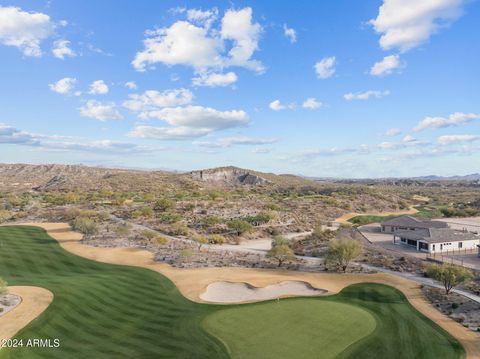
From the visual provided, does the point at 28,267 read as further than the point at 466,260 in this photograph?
No

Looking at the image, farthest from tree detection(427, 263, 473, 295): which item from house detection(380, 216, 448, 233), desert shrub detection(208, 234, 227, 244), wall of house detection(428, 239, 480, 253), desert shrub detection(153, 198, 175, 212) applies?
desert shrub detection(153, 198, 175, 212)

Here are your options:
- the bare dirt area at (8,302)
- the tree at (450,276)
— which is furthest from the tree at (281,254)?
the bare dirt area at (8,302)

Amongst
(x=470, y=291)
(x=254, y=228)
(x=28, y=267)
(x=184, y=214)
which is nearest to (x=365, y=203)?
(x=254, y=228)

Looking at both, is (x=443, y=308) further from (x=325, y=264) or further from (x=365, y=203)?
(x=365, y=203)

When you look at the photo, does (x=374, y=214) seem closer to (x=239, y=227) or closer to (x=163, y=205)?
(x=239, y=227)

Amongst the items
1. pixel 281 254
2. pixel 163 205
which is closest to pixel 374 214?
pixel 163 205

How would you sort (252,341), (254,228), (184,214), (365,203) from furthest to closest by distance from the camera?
(365,203), (184,214), (254,228), (252,341)

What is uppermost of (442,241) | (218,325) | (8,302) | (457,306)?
(442,241)

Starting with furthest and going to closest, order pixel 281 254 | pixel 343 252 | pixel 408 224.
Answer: pixel 408 224
pixel 281 254
pixel 343 252
